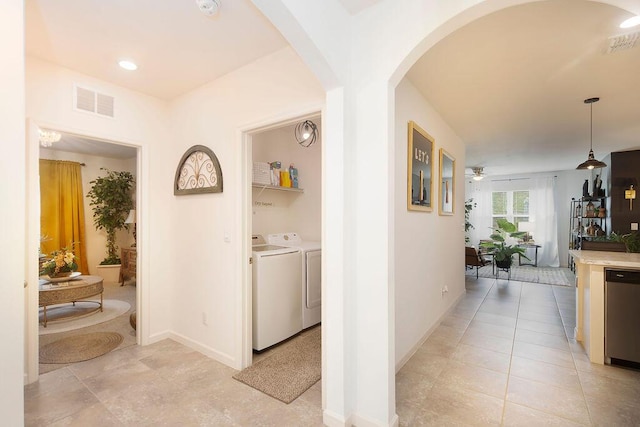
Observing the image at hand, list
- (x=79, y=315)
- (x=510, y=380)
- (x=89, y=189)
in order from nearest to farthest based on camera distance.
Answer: (x=510, y=380) < (x=79, y=315) < (x=89, y=189)

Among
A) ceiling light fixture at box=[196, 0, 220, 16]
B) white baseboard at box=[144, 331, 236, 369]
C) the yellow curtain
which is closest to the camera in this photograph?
ceiling light fixture at box=[196, 0, 220, 16]

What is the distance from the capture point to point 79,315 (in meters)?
3.98

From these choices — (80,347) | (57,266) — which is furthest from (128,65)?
(57,266)

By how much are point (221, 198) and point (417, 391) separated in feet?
7.25

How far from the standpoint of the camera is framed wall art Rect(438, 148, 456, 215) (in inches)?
139

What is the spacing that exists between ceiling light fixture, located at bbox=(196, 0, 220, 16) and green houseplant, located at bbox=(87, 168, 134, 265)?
16.7 ft

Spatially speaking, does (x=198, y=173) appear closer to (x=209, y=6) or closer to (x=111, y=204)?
(x=209, y=6)

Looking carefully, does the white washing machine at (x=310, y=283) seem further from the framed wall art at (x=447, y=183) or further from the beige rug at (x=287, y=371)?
the framed wall art at (x=447, y=183)

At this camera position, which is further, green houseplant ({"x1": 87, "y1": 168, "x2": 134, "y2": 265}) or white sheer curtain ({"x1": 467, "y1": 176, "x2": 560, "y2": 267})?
white sheer curtain ({"x1": 467, "y1": 176, "x2": 560, "y2": 267})

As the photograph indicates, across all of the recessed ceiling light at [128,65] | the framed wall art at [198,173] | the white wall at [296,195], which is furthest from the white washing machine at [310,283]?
the recessed ceiling light at [128,65]

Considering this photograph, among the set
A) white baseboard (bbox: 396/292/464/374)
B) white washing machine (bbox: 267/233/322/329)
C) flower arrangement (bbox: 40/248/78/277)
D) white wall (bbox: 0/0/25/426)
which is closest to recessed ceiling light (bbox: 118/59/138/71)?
white wall (bbox: 0/0/25/426)

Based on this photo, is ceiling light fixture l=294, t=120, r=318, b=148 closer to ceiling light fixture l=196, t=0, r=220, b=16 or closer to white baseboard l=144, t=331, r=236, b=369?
ceiling light fixture l=196, t=0, r=220, b=16

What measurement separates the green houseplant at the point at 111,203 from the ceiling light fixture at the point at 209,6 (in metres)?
5.09

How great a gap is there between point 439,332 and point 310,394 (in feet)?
5.87
